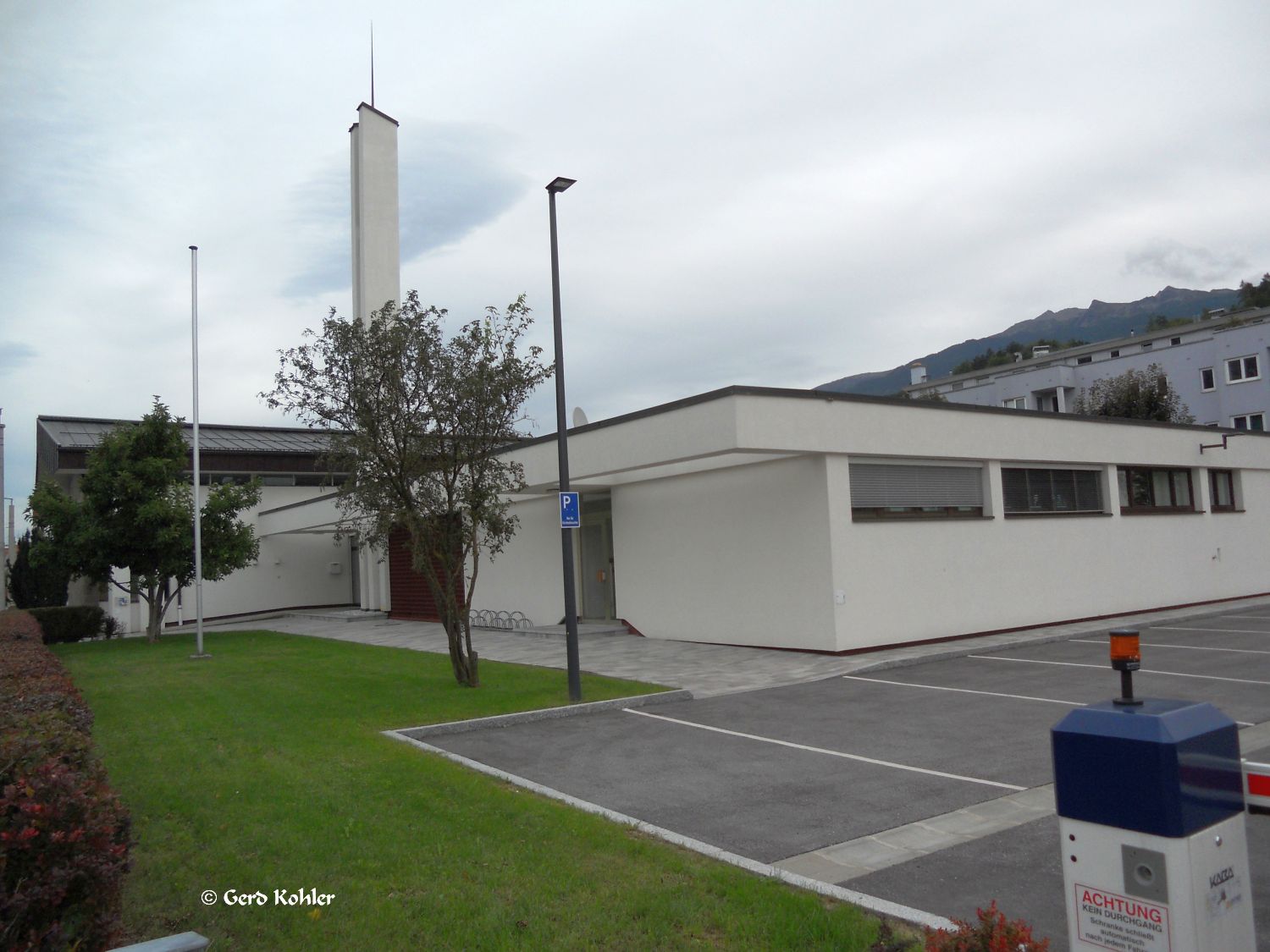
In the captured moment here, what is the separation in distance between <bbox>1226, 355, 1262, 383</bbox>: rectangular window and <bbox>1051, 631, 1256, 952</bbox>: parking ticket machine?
49875mm

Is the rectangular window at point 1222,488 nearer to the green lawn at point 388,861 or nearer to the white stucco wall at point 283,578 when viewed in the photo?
the green lawn at point 388,861

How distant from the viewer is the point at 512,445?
18.9 metres

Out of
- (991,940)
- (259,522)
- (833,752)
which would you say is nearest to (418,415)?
(833,752)

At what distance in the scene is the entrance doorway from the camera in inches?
888

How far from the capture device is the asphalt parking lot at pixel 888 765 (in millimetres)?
5637

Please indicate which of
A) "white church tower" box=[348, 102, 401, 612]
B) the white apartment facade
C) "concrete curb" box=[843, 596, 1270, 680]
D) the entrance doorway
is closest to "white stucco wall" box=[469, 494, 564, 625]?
the entrance doorway

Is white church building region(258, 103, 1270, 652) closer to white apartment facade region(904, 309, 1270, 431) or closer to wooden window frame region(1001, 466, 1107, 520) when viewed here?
wooden window frame region(1001, 466, 1107, 520)

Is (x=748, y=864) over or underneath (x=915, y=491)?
underneath

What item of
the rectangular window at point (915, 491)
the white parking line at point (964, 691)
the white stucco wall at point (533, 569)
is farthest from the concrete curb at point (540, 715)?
the white stucco wall at point (533, 569)

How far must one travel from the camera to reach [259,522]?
36938mm

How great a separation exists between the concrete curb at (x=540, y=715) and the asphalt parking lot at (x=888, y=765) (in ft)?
0.43

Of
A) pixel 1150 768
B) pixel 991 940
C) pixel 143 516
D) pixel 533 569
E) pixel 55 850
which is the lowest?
pixel 991 940

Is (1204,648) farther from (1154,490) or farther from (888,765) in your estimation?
(888,765)

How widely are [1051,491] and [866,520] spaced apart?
587cm
